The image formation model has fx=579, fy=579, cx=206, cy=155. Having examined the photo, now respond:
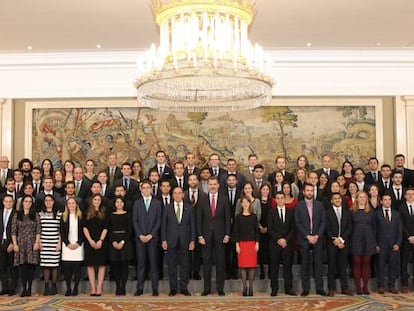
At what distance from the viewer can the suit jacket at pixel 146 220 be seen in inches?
363

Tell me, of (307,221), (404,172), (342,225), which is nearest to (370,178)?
(404,172)

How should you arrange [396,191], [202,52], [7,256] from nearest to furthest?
[202,52] < [7,256] < [396,191]

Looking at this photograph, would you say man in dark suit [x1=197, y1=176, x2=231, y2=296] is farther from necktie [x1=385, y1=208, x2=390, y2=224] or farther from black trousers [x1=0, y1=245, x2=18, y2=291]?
black trousers [x1=0, y1=245, x2=18, y2=291]

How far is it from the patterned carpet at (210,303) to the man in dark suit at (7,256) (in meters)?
0.34

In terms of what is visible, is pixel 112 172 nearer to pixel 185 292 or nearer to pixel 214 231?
pixel 214 231

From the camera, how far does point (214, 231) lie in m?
9.19

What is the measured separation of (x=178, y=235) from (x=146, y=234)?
0.51m

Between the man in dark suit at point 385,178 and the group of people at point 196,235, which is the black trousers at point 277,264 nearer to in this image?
the group of people at point 196,235

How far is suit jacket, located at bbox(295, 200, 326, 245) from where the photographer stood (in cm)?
915

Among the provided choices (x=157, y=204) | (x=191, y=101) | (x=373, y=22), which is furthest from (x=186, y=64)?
(x=373, y=22)

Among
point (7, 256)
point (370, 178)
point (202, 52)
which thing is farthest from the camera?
point (370, 178)

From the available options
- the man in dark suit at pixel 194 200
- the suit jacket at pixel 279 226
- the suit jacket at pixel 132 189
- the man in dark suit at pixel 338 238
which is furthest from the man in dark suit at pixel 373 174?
the suit jacket at pixel 132 189

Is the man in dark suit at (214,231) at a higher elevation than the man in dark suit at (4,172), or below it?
below

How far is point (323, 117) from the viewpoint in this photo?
12.2m
